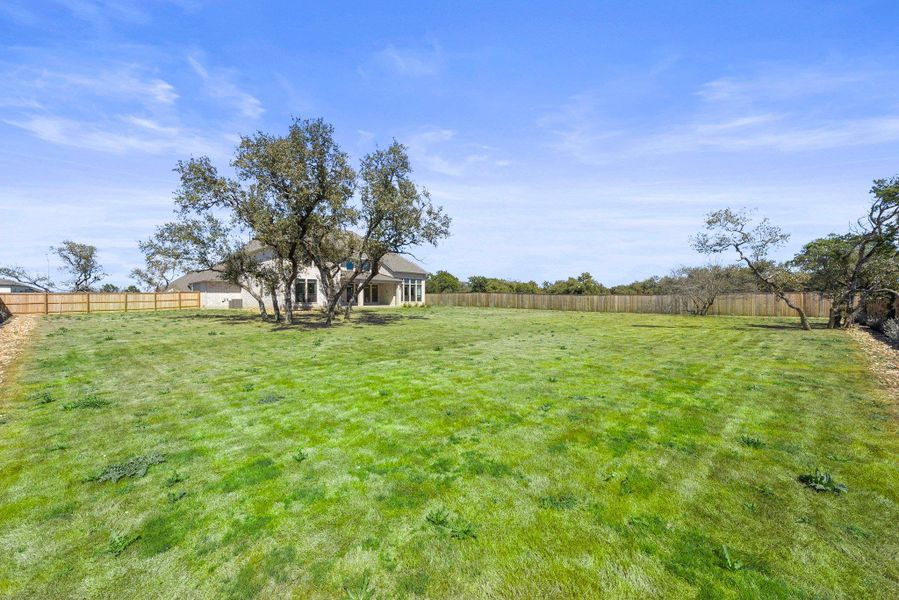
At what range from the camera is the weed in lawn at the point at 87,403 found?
667 cm

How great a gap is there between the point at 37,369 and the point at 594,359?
564 inches

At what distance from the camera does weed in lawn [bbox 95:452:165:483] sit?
14.2 ft

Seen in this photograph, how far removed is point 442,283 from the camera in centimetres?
5462

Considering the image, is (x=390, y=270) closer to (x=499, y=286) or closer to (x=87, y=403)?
(x=499, y=286)

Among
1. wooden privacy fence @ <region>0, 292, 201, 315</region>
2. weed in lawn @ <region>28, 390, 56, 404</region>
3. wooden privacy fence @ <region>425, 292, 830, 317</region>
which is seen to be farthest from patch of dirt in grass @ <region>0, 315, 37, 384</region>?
wooden privacy fence @ <region>425, 292, 830, 317</region>

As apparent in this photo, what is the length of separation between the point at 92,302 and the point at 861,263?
5147 centimetres

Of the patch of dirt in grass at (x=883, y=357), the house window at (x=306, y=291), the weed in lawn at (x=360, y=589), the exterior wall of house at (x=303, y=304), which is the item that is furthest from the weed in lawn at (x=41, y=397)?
the house window at (x=306, y=291)

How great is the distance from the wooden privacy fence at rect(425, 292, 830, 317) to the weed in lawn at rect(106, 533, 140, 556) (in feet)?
128

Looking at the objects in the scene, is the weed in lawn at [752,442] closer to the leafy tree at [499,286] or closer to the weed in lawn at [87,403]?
the weed in lawn at [87,403]

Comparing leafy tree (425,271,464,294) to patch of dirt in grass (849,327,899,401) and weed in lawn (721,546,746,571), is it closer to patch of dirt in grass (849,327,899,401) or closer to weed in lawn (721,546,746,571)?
patch of dirt in grass (849,327,899,401)

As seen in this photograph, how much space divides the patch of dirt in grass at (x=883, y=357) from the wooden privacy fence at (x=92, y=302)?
41957 mm

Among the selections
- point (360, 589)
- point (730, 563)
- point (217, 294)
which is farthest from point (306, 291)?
point (730, 563)

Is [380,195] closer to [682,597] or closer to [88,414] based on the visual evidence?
[88,414]

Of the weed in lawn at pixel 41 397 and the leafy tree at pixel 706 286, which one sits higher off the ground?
the leafy tree at pixel 706 286
